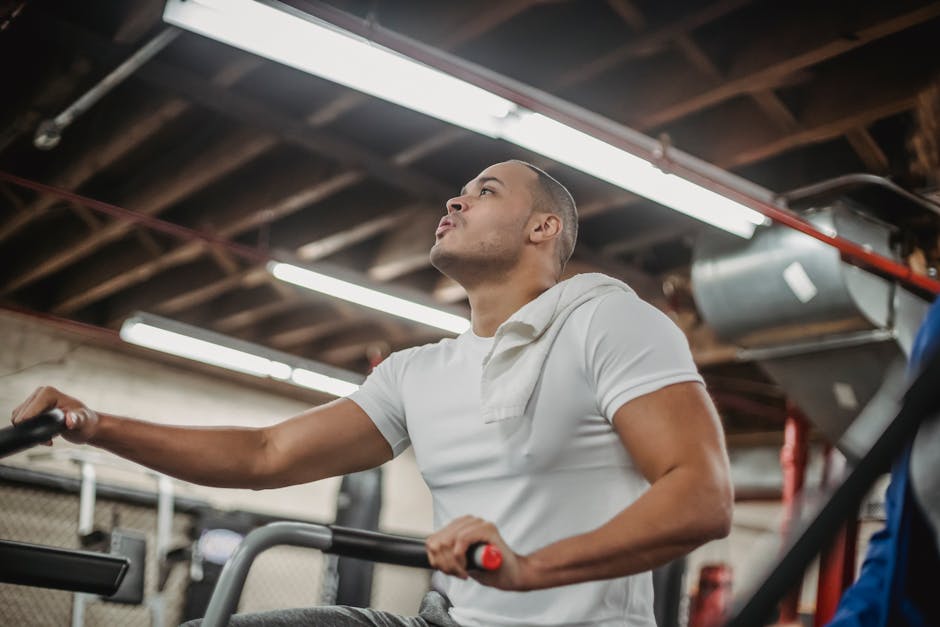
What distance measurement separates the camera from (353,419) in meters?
2.06

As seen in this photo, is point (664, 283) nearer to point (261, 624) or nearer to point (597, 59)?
point (597, 59)

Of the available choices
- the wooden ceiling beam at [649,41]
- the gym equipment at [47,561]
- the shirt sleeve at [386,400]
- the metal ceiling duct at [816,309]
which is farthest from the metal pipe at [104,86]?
the metal ceiling duct at [816,309]

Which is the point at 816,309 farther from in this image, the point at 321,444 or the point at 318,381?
the point at 318,381

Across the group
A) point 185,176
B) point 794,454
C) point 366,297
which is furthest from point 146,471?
point 794,454

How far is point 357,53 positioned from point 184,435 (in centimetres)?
176

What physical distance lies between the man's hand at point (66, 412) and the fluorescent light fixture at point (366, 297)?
4069 millimetres

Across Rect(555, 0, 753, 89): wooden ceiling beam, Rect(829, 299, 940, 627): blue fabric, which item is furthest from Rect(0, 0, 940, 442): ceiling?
Rect(829, 299, 940, 627): blue fabric

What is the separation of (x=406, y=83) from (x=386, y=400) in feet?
5.54

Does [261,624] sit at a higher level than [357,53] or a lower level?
lower

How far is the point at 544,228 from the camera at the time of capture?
7.43 feet

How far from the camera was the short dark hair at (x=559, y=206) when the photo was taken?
2299 millimetres

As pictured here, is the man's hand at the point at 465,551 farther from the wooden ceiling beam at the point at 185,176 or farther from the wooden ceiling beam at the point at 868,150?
the wooden ceiling beam at the point at 185,176

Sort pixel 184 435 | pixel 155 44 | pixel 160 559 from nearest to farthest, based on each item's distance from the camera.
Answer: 1. pixel 184 435
2. pixel 155 44
3. pixel 160 559

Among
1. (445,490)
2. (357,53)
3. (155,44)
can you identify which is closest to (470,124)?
(357,53)
